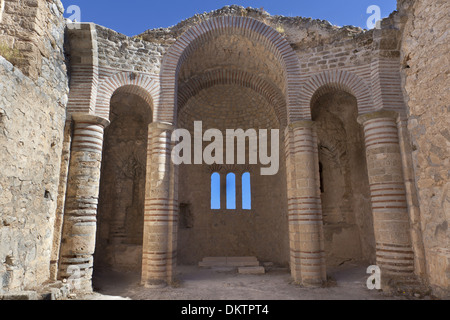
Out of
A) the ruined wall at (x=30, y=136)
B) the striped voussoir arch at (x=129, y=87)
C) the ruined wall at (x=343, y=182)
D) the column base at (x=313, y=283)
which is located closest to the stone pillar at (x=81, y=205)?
the ruined wall at (x=30, y=136)

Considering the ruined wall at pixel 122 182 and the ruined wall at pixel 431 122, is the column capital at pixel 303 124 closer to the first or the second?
the ruined wall at pixel 431 122

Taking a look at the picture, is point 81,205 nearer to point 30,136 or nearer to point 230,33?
point 30,136

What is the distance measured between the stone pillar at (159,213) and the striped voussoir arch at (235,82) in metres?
2.21

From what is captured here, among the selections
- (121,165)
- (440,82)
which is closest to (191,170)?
(121,165)

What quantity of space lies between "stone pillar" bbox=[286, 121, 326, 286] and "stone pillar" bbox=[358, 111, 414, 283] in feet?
3.92

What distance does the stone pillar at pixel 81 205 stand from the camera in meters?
6.29

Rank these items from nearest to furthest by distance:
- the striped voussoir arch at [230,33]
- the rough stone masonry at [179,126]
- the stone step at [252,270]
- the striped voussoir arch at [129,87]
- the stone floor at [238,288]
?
the rough stone masonry at [179,126], the stone floor at [238,288], the striped voussoir arch at [129,87], the striped voussoir arch at [230,33], the stone step at [252,270]

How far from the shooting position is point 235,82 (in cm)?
1002

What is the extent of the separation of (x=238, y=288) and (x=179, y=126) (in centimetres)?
597

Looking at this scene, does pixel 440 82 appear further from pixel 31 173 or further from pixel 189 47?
pixel 31 173

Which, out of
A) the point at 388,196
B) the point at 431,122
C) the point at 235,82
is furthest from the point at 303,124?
the point at 235,82

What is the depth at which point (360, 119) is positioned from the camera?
7238 millimetres

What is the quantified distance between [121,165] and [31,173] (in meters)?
4.91

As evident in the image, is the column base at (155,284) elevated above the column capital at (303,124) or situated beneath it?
situated beneath
